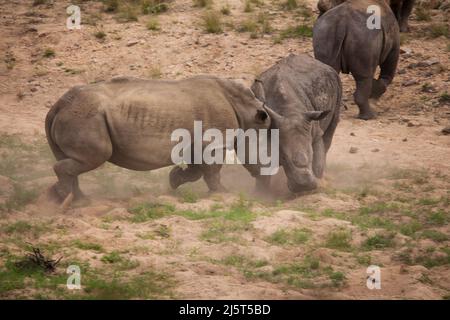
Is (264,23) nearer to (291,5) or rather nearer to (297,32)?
(297,32)

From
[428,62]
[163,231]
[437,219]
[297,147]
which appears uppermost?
[297,147]

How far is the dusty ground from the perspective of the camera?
7531 mm

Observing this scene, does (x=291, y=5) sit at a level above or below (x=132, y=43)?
above

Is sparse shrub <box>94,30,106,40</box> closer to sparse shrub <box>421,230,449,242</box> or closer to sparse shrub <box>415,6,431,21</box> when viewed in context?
sparse shrub <box>415,6,431,21</box>

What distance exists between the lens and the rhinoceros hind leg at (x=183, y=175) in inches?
402

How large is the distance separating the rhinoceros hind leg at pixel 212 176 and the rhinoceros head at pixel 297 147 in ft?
2.45

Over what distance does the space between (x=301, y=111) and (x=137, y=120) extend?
1.95 meters

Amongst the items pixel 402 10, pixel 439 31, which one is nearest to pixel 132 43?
pixel 402 10

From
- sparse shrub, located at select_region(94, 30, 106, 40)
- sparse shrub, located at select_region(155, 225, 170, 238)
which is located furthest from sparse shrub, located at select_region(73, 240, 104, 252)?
sparse shrub, located at select_region(94, 30, 106, 40)

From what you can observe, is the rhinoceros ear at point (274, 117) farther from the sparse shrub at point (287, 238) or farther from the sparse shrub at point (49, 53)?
the sparse shrub at point (49, 53)

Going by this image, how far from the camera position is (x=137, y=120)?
962 cm

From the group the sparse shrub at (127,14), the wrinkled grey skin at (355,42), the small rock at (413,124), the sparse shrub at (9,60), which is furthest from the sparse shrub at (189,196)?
the sparse shrub at (127,14)

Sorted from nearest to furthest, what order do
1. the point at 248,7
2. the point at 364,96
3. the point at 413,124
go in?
the point at 413,124, the point at 364,96, the point at 248,7

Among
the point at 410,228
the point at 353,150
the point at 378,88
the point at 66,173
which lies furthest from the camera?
the point at 378,88
